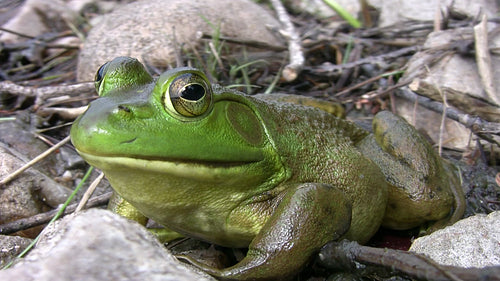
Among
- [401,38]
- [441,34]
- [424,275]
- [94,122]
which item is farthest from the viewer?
[401,38]

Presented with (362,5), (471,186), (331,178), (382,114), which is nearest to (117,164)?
(331,178)

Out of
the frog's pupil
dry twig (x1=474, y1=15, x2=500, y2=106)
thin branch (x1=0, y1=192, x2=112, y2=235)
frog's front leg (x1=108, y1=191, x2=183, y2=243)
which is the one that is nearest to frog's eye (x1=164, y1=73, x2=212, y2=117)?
the frog's pupil

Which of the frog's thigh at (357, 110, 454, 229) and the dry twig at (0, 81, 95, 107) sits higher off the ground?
the dry twig at (0, 81, 95, 107)

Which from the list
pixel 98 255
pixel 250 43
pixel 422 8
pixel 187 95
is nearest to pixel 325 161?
pixel 187 95

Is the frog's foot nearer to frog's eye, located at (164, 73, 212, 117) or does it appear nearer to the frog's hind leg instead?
frog's eye, located at (164, 73, 212, 117)

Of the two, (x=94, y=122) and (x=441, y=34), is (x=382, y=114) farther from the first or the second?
(x=94, y=122)

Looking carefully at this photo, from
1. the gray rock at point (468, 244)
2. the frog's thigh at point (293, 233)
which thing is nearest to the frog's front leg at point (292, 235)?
the frog's thigh at point (293, 233)

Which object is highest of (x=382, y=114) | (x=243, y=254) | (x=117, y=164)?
(x=117, y=164)
